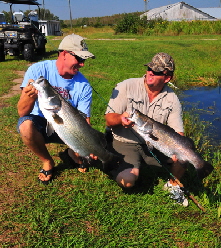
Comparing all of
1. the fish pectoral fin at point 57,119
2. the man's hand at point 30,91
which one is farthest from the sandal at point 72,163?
the man's hand at point 30,91

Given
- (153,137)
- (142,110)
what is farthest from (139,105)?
(153,137)

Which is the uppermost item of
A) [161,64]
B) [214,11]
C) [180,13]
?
[214,11]

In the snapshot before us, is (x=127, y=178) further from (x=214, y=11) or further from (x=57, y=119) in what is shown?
(x=214, y=11)

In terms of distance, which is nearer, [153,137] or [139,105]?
[153,137]

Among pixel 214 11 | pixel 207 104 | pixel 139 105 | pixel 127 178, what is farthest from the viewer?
pixel 214 11

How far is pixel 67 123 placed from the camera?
333cm

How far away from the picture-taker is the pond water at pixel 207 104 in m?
7.24

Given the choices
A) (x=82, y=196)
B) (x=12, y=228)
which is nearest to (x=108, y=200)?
(x=82, y=196)

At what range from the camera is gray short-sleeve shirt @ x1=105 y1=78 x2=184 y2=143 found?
151 inches

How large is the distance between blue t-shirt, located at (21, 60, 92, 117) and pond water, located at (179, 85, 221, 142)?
3.70 m

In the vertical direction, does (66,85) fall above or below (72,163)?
above

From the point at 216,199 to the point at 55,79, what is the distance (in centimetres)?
270

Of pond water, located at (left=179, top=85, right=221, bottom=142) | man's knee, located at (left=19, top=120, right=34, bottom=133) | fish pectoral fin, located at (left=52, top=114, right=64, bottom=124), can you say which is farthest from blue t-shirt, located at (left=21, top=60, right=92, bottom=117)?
pond water, located at (left=179, top=85, right=221, bottom=142)

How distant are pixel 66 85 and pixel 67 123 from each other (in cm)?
86
